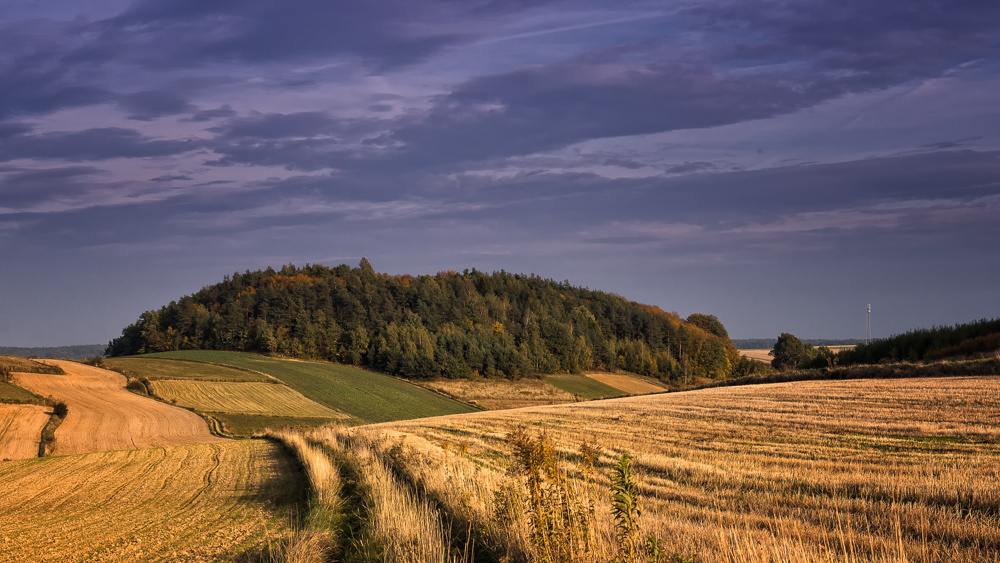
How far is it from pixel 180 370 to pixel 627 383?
272 ft

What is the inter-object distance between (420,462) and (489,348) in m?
106

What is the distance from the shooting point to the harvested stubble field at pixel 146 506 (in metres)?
9.59

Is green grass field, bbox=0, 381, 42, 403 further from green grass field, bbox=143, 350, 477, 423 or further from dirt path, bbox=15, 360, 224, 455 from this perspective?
green grass field, bbox=143, 350, 477, 423

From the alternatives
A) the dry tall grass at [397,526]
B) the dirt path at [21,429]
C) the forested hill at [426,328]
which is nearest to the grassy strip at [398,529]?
the dry tall grass at [397,526]

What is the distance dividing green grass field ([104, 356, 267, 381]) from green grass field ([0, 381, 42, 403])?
783 inches

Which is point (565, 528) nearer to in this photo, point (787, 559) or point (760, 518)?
point (787, 559)

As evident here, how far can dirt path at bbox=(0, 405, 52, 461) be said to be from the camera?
32.4 m

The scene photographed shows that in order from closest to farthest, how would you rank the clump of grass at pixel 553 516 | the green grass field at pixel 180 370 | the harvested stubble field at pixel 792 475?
the clump of grass at pixel 553 516
the harvested stubble field at pixel 792 475
the green grass field at pixel 180 370

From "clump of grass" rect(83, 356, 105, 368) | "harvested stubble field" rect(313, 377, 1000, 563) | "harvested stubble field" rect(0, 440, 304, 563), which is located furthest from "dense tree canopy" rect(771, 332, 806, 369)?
"harvested stubble field" rect(0, 440, 304, 563)

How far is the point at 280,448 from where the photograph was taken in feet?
77.0

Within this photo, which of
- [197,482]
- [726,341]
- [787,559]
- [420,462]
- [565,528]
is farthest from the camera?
[726,341]

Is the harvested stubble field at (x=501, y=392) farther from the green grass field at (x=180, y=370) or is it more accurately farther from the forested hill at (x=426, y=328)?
the green grass field at (x=180, y=370)

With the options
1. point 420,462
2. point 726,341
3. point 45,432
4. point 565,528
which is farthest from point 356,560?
→ point 726,341

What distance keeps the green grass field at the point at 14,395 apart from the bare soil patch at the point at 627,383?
91.8m
